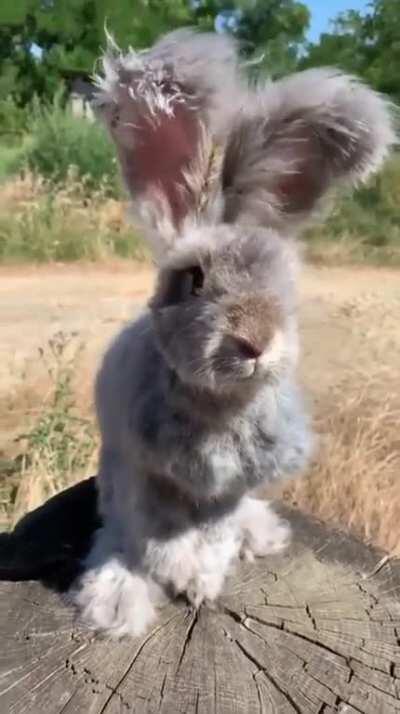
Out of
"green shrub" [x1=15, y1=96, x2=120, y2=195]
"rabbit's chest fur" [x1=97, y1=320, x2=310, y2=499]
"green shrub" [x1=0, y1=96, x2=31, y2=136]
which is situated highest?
"rabbit's chest fur" [x1=97, y1=320, x2=310, y2=499]

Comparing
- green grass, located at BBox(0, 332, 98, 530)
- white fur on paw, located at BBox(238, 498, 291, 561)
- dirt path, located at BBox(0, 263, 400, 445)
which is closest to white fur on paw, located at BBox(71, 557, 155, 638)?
white fur on paw, located at BBox(238, 498, 291, 561)

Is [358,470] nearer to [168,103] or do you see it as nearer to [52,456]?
[52,456]

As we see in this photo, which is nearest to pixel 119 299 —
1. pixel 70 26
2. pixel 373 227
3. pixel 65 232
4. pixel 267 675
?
pixel 65 232

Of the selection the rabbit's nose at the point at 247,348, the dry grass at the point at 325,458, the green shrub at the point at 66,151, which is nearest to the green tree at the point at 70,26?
the green shrub at the point at 66,151

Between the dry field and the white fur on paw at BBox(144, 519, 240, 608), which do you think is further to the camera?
the dry field

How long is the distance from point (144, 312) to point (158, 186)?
11.5 inches

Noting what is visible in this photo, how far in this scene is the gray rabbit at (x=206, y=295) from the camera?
174 cm

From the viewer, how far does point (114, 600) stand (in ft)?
6.57

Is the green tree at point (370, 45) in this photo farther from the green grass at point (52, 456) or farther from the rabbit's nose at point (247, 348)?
the rabbit's nose at point (247, 348)

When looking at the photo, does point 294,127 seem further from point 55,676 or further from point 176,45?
point 55,676

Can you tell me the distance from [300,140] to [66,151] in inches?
341

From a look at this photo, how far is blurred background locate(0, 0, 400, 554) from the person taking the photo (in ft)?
11.9

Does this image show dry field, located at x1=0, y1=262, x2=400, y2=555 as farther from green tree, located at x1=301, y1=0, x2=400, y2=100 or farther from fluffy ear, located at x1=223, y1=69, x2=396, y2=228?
green tree, located at x1=301, y1=0, x2=400, y2=100

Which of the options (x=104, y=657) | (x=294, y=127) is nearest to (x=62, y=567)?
(x=104, y=657)
